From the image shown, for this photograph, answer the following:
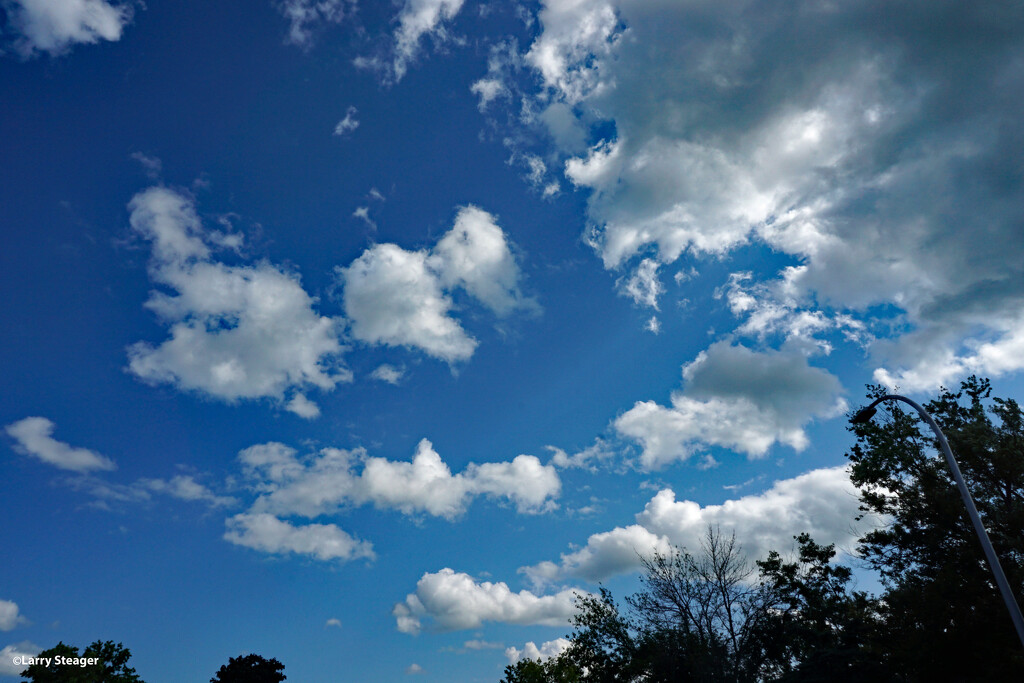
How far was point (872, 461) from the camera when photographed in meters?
30.7

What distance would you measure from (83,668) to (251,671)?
29.3 m

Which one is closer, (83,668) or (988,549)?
(988,549)

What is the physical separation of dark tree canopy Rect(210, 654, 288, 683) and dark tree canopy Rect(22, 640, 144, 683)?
25214 mm

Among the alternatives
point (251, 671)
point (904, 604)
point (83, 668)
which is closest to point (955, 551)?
point (904, 604)

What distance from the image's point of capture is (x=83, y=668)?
41.4m

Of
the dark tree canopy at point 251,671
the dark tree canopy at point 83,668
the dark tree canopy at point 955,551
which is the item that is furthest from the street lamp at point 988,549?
the dark tree canopy at point 251,671

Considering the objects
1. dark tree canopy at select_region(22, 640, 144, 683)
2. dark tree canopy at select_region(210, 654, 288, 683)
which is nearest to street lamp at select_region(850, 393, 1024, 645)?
dark tree canopy at select_region(22, 640, 144, 683)

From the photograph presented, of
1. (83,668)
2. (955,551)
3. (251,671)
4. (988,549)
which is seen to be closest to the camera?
(988,549)

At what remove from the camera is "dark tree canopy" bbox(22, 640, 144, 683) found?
39.5 m

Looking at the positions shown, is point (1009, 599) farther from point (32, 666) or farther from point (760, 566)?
point (32, 666)

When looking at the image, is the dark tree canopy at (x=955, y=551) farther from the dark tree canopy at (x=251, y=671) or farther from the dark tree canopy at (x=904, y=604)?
the dark tree canopy at (x=251, y=671)

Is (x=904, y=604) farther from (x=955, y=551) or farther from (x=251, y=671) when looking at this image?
(x=251, y=671)

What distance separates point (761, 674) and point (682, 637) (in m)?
5.82

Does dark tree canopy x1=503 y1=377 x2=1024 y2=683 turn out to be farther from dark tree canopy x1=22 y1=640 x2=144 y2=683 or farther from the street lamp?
dark tree canopy x1=22 y1=640 x2=144 y2=683
